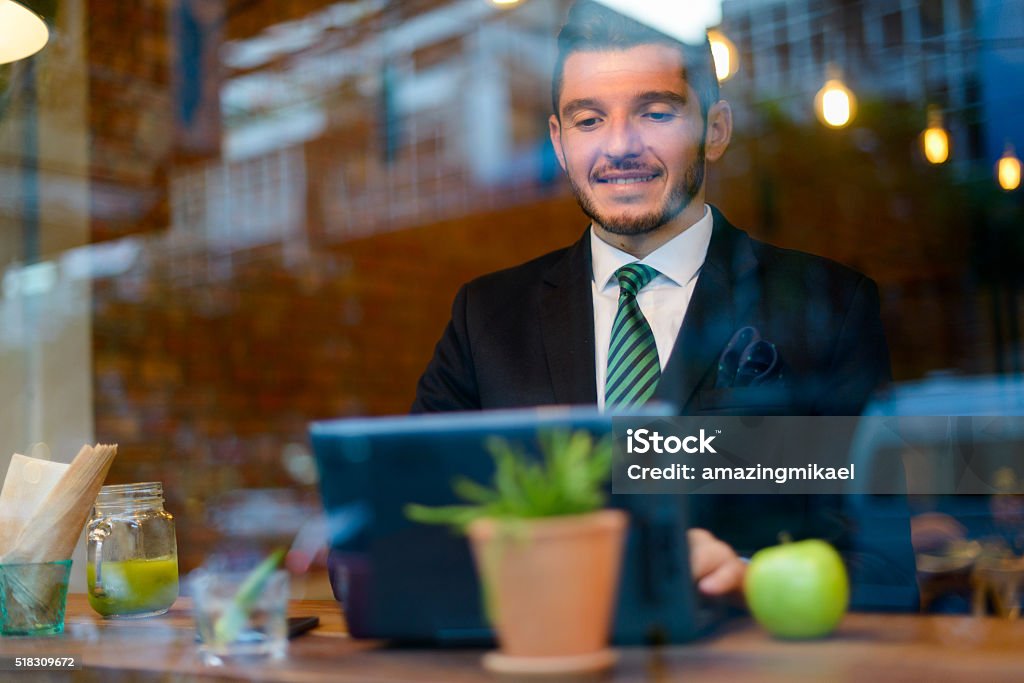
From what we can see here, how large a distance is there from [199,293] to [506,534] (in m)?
3.46

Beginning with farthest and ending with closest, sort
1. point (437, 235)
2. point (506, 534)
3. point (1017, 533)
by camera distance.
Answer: point (437, 235) → point (1017, 533) → point (506, 534)

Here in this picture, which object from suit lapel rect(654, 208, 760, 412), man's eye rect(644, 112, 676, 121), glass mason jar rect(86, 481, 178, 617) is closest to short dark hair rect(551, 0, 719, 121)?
man's eye rect(644, 112, 676, 121)

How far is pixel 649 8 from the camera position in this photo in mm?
2234

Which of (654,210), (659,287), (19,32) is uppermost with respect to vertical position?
(19,32)

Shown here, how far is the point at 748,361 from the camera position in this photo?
1798 millimetres

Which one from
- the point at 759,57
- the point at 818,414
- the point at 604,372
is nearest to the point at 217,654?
the point at 604,372

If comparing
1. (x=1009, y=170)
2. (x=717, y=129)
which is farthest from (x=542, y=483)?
(x=1009, y=170)

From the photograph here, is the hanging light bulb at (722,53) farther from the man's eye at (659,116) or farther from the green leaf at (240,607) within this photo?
the green leaf at (240,607)

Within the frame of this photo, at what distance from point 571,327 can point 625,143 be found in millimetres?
307

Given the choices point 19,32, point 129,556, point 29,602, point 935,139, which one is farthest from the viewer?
point 935,139

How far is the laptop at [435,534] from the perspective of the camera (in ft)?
2.93

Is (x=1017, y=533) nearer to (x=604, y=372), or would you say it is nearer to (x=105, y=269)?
(x=604, y=372)

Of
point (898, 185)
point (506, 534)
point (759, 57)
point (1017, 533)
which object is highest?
point (759, 57)

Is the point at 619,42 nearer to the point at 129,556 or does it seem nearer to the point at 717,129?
the point at 717,129
